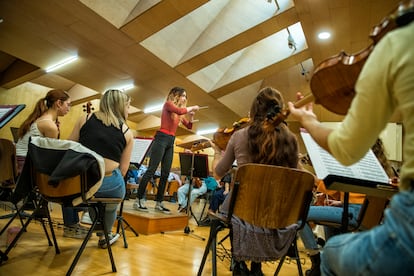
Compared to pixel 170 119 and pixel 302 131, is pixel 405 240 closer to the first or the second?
pixel 302 131

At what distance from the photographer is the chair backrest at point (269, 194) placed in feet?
4.59

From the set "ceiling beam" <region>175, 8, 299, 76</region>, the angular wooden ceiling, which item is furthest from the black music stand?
"ceiling beam" <region>175, 8, 299, 76</region>

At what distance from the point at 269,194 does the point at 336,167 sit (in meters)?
0.39

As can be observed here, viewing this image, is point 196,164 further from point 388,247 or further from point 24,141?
point 388,247

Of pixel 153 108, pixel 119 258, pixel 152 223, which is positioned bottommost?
pixel 119 258

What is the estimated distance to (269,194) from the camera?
1.42 meters

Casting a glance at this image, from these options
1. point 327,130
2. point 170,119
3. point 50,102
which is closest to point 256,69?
point 170,119

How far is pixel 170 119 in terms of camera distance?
3.49 metres

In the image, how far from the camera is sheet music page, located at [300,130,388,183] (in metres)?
1.48

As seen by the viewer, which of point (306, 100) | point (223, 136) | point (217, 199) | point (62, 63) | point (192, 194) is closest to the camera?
point (306, 100)

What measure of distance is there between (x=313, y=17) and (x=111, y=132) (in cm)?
444

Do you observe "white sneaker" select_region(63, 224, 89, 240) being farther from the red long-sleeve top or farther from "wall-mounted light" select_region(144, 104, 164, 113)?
"wall-mounted light" select_region(144, 104, 164, 113)

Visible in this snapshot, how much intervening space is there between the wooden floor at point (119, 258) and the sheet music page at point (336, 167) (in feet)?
3.90

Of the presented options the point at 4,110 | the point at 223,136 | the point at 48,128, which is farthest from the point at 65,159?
the point at 223,136
